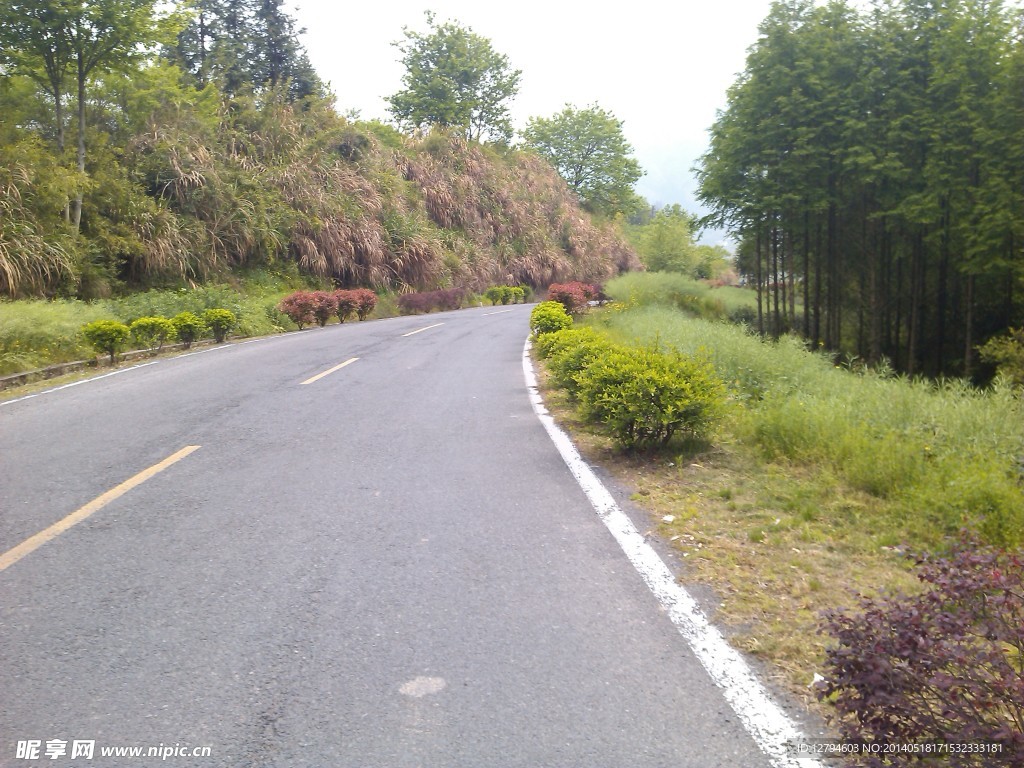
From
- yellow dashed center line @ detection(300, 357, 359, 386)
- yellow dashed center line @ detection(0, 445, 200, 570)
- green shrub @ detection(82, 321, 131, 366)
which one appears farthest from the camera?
green shrub @ detection(82, 321, 131, 366)

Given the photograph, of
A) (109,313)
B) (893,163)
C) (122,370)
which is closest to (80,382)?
(122,370)

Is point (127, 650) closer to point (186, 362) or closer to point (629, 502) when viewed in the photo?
point (629, 502)

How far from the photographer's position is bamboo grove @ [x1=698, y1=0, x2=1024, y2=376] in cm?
1942

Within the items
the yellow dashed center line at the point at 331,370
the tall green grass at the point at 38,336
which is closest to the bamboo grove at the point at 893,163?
the yellow dashed center line at the point at 331,370

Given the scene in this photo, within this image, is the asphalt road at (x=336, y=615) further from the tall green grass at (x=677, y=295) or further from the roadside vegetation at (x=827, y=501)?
the tall green grass at (x=677, y=295)

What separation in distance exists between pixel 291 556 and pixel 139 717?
1736 mm

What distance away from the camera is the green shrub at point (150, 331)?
1656cm

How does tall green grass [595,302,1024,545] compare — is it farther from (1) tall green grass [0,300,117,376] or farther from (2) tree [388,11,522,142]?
(2) tree [388,11,522,142]

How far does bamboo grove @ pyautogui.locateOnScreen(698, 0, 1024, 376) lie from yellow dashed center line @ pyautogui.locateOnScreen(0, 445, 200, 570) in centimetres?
1884

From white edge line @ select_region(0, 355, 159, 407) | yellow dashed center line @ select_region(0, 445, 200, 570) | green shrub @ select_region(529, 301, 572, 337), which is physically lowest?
yellow dashed center line @ select_region(0, 445, 200, 570)

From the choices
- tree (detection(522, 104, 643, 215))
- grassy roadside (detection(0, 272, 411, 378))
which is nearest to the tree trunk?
grassy roadside (detection(0, 272, 411, 378))

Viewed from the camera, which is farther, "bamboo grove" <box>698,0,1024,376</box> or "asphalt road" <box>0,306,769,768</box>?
"bamboo grove" <box>698,0,1024,376</box>

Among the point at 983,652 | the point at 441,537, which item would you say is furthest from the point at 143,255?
the point at 983,652

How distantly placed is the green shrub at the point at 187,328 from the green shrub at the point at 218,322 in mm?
550
